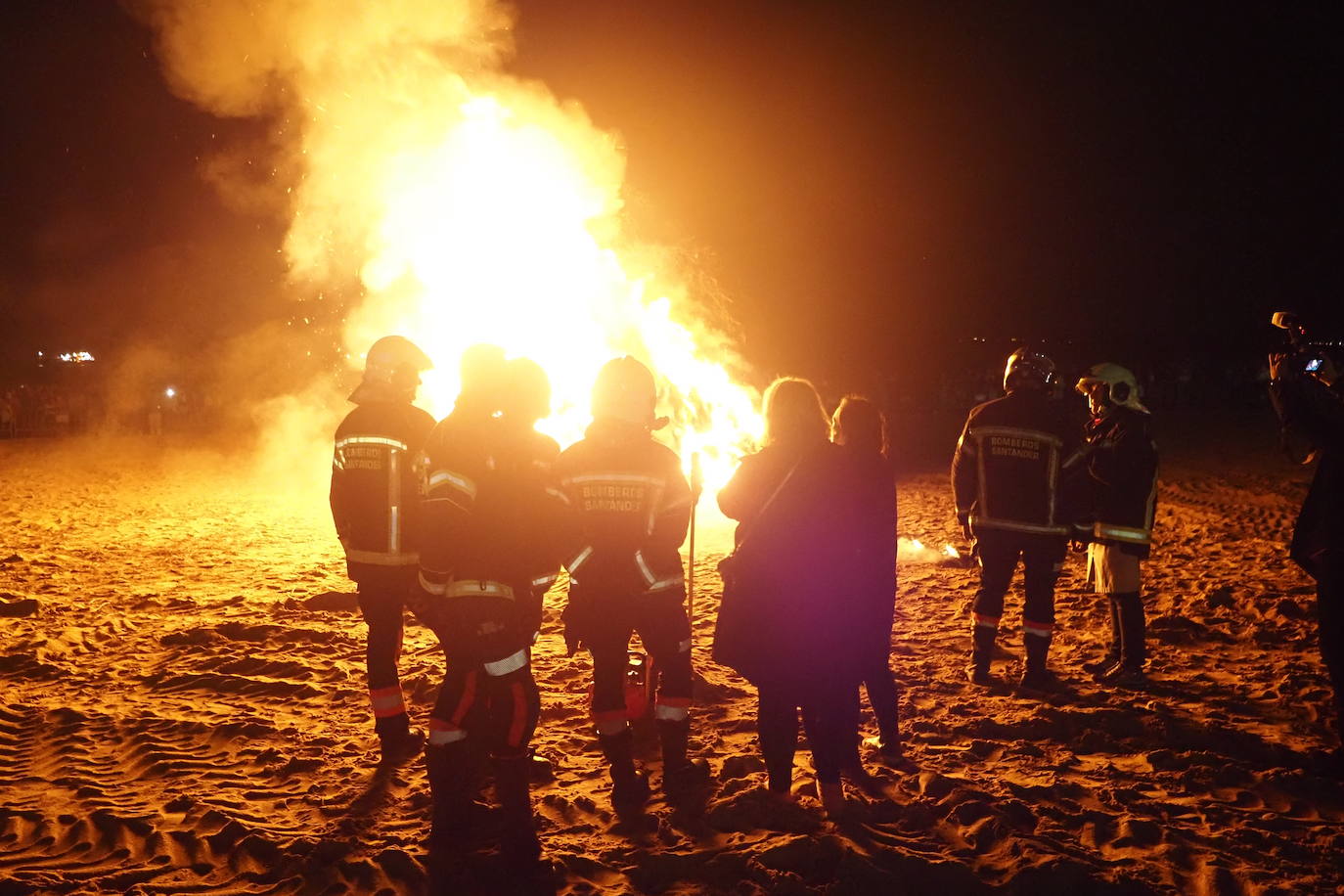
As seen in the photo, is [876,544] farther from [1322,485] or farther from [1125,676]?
[1125,676]

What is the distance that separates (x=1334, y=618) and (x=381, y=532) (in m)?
5.50

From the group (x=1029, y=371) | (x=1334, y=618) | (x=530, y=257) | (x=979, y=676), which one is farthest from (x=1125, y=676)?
(x=530, y=257)

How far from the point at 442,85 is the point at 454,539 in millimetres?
9496

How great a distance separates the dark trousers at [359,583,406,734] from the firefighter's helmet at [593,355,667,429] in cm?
177

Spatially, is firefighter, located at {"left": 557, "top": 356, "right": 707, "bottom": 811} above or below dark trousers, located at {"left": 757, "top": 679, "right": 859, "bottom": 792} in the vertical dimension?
above

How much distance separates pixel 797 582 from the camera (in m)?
3.84

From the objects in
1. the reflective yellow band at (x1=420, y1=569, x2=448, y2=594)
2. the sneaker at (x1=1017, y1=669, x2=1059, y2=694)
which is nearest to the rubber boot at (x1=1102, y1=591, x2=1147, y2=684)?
the sneaker at (x1=1017, y1=669, x2=1059, y2=694)

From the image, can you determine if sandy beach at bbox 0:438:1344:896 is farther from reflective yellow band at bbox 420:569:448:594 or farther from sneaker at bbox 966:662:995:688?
reflective yellow band at bbox 420:569:448:594

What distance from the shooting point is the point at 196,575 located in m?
9.28

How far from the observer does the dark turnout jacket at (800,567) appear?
383 cm

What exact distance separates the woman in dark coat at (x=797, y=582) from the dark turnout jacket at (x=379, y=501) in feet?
6.68

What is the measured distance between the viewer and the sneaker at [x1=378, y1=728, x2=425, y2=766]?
477 centimetres

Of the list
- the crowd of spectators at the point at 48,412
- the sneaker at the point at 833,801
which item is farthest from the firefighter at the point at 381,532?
the crowd of spectators at the point at 48,412

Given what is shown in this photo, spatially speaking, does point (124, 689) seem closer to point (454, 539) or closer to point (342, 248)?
point (454, 539)
